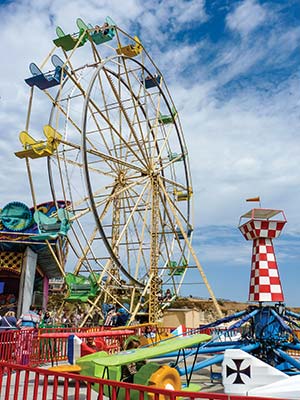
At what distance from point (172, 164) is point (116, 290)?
6.17 metres

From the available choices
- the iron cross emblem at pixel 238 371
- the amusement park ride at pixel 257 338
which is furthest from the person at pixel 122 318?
the iron cross emblem at pixel 238 371

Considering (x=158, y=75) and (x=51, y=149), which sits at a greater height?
(x=158, y=75)

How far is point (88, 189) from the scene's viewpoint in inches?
447

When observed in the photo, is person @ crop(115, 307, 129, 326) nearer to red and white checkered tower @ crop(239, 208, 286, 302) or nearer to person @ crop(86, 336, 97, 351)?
person @ crop(86, 336, 97, 351)

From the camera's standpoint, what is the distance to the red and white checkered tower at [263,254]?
5922 millimetres

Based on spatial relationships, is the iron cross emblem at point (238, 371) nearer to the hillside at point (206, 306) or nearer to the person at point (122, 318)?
the person at point (122, 318)

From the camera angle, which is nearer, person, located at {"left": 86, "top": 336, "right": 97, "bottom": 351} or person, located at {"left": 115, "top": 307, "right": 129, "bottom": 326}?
person, located at {"left": 86, "top": 336, "right": 97, "bottom": 351}

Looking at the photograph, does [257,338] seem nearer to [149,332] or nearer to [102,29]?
[149,332]

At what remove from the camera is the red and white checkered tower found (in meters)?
5.92

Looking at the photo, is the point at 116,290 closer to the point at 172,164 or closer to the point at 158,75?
the point at 172,164

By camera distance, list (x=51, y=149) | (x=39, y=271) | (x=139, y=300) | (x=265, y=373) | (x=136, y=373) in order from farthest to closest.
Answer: (x=39, y=271) → (x=139, y=300) → (x=51, y=149) → (x=136, y=373) → (x=265, y=373)

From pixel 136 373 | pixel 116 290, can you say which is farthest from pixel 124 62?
pixel 136 373

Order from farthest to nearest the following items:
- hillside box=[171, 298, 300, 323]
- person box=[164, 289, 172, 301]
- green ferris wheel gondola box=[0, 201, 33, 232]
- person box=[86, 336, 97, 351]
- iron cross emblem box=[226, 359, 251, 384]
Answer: hillside box=[171, 298, 300, 323] → green ferris wheel gondola box=[0, 201, 33, 232] → person box=[164, 289, 172, 301] → person box=[86, 336, 97, 351] → iron cross emblem box=[226, 359, 251, 384]

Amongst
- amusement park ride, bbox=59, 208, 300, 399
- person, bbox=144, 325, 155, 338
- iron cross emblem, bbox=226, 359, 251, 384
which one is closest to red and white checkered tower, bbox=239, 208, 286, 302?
amusement park ride, bbox=59, 208, 300, 399
